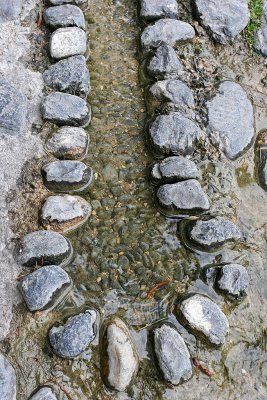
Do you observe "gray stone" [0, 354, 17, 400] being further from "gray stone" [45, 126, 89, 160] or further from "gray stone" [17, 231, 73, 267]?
"gray stone" [45, 126, 89, 160]

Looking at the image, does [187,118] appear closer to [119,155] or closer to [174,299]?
[119,155]

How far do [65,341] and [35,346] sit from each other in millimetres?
183

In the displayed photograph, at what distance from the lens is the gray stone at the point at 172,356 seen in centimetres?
271

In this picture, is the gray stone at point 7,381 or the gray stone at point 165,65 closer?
the gray stone at point 7,381

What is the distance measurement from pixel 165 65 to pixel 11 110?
113cm

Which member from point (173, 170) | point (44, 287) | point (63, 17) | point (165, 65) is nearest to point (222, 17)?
point (165, 65)

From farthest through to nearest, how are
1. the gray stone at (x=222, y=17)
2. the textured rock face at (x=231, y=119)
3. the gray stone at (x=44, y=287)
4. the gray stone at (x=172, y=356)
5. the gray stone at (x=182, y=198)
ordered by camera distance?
the gray stone at (x=222, y=17)
the textured rock face at (x=231, y=119)
the gray stone at (x=182, y=198)
the gray stone at (x=44, y=287)
the gray stone at (x=172, y=356)

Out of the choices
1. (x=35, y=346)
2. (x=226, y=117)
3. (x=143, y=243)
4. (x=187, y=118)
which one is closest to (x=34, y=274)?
(x=35, y=346)

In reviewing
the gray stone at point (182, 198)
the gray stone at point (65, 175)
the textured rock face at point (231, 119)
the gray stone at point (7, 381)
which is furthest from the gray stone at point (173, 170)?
the gray stone at point (7, 381)

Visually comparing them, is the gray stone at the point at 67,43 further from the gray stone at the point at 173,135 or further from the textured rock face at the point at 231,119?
the textured rock face at the point at 231,119

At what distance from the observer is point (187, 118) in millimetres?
3559

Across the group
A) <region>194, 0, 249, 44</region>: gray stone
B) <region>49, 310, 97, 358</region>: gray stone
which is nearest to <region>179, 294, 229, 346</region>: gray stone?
<region>49, 310, 97, 358</region>: gray stone

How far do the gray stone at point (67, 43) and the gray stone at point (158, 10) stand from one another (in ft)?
1.88

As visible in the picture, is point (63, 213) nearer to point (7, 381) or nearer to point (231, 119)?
point (7, 381)
